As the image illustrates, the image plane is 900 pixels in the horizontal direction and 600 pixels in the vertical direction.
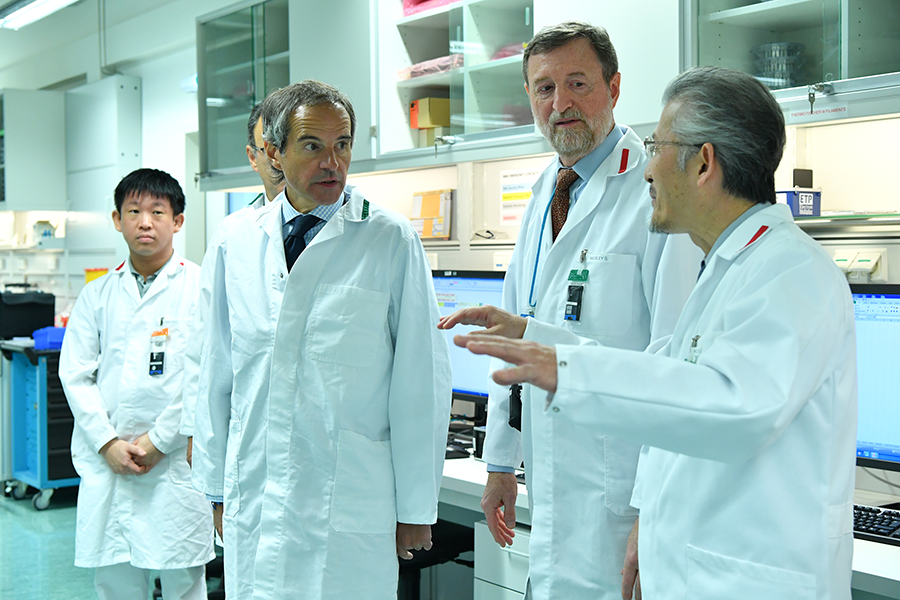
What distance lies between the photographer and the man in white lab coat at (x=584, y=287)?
1.46m

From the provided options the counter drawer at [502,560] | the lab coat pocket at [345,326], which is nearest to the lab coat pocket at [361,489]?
the lab coat pocket at [345,326]

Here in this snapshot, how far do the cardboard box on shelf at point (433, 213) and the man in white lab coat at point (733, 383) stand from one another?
76.0 inches

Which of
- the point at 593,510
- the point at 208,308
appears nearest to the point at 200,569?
the point at 208,308

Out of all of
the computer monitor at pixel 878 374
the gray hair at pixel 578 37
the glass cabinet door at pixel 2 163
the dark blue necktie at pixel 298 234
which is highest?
the glass cabinet door at pixel 2 163

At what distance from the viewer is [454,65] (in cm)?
265

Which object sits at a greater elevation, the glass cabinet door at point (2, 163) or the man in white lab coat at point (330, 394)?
the glass cabinet door at point (2, 163)

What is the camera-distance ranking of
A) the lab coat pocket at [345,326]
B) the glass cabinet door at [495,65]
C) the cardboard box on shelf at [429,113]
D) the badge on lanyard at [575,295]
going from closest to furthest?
the badge on lanyard at [575,295] → the lab coat pocket at [345,326] → the glass cabinet door at [495,65] → the cardboard box on shelf at [429,113]

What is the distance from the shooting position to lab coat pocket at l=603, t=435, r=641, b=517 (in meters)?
Answer: 1.45

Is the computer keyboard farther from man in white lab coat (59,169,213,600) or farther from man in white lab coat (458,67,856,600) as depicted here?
man in white lab coat (59,169,213,600)

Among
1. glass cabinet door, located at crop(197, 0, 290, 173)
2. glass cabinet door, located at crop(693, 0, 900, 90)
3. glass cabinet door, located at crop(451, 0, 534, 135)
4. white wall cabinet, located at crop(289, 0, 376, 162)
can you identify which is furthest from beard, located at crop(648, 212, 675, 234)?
glass cabinet door, located at crop(197, 0, 290, 173)

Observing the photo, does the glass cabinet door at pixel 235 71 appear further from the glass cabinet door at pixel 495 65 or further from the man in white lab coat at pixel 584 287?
the man in white lab coat at pixel 584 287

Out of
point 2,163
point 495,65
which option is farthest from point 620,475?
point 2,163

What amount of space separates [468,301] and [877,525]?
4.51 feet

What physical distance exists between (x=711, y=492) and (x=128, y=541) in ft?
6.79
